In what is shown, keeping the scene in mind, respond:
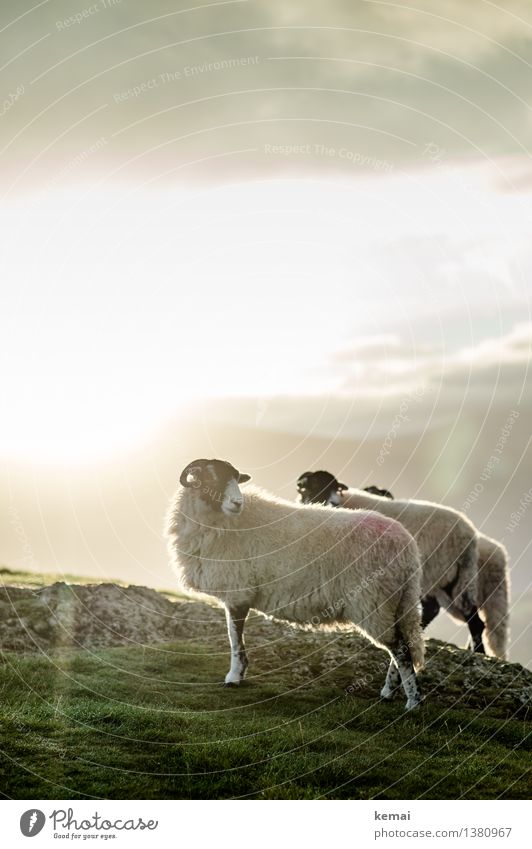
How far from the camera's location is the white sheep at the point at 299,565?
1265cm

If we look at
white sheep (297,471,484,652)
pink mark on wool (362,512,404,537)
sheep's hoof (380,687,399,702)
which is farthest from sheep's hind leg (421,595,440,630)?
pink mark on wool (362,512,404,537)

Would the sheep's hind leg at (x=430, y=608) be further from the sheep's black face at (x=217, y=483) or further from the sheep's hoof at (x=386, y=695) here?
the sheep's black face at (x=217, y=483)

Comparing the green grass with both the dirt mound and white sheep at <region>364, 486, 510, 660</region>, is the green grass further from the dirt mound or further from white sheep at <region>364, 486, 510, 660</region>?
white sheep at <region>364, 486, 510, 660</region>

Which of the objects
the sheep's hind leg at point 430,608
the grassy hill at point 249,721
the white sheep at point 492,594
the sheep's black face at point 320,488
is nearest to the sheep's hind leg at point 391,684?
the grassy hill at point 249,721

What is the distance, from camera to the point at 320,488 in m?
16.5

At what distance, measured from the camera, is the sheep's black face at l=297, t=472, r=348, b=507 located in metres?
16.4

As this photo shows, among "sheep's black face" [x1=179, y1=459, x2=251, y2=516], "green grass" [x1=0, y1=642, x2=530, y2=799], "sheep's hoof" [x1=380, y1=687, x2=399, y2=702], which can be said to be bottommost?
"green grass" [x1=0, y1=642, x2=530, y2=799]

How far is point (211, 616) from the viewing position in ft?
57.2

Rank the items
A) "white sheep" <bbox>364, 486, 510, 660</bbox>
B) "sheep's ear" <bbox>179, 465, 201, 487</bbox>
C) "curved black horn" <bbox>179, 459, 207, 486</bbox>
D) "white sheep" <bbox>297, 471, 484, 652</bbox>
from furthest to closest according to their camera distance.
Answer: "white sheep" <bbox>364, 486, 510, 660</bbox> < "white sheep" <bbox>297, 471, 484, 652</bbox> < "sheep's ear" <bbox>179, 465, 201, 487</bbox> < "curved black horn" <bbox>179, 459, 207, 486</bbox>

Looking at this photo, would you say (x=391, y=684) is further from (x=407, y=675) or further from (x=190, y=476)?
(x=190, y=476)

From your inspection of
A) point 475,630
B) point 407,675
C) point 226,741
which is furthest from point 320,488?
point 226,741

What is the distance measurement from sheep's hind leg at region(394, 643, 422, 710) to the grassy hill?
0.25 metres

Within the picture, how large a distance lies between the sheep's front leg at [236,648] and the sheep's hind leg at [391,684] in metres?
2.17
